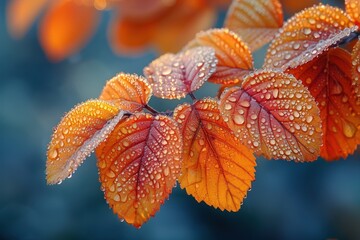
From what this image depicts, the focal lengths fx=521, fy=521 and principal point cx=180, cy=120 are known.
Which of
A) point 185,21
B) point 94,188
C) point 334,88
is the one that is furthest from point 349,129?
point 94,188

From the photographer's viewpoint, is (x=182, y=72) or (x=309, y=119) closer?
(x=309, y=119)

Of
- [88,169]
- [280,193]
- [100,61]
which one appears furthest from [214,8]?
[100,61]

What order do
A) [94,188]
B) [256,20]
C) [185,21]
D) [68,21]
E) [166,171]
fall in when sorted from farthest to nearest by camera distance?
1. [94,188]
2. [68,21]
3. [185,21]
4. [256,20]
5. [166,171]

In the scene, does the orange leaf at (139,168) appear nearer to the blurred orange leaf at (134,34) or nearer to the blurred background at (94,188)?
the blurred orange leaf at (134,34)

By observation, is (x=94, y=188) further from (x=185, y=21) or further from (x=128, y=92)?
(x=128, y=92)

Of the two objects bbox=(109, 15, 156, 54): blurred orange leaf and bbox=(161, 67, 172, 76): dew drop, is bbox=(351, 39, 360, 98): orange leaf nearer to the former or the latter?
bbox=(161, 67, 172, 76): dew drop

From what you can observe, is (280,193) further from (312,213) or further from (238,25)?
(238,25)

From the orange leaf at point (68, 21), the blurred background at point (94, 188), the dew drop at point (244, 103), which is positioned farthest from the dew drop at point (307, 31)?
the blurred background at point (94, 188)
